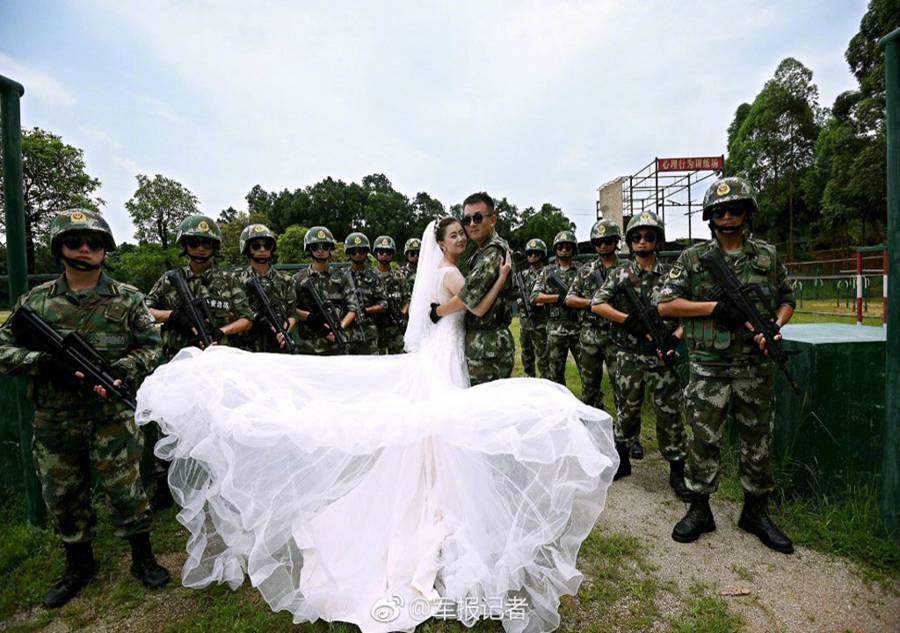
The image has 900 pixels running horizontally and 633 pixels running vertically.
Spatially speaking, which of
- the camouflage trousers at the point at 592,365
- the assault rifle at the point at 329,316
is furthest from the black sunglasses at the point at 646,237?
the assault rifle at the point at 329,316

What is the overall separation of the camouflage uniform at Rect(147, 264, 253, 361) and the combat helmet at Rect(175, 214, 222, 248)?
31 cm

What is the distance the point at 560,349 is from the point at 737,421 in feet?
11.0

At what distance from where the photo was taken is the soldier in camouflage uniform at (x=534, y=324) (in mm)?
A: 7988

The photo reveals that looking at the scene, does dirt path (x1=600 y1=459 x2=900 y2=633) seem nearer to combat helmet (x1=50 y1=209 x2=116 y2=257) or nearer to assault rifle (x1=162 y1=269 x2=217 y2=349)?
assault rifle (x1=162 y1=269 x2=217 y2=349)

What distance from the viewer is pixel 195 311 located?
4.36m

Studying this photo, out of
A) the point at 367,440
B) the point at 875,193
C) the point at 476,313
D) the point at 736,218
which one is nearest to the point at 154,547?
the point at 367,440

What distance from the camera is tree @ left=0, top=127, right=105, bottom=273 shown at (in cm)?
3091

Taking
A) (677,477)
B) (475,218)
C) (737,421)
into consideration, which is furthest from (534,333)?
(475,218)

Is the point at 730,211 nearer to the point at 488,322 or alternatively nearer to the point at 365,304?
the point at 488,322

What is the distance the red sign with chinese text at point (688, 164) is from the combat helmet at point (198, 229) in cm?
1988

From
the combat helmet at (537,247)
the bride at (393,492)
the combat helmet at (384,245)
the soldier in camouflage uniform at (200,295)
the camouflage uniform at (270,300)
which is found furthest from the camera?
the combat helmet at (537,247)

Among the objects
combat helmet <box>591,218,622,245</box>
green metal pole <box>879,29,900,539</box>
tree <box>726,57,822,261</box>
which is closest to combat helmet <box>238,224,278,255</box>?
combat helmet <box>591,218,622,245</box>

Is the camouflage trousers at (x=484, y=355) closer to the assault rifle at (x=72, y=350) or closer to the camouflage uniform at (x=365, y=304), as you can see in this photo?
the assault rifle at (x=72, y=350)

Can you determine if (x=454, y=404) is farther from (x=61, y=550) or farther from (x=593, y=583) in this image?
(x=61, y=550)
